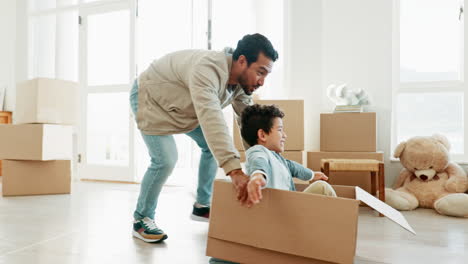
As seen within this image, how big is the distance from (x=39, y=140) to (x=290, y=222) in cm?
232

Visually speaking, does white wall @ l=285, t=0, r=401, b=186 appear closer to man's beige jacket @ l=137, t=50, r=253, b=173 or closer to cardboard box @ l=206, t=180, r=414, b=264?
man's beige jacket @ l=137, t=50, r=253, b=173

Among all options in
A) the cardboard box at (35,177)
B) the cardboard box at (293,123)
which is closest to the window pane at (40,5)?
the cardboard box at (35,177)

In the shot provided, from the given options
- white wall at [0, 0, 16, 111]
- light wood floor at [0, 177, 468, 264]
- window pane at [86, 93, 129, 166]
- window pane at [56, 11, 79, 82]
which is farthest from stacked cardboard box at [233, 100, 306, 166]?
white wall at [0, 0, 16, 111]

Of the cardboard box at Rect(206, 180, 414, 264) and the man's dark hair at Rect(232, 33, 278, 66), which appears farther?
the man's dark hair at Rect(232, 33, 278, 66)

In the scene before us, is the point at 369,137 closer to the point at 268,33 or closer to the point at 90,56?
the point at 268,33

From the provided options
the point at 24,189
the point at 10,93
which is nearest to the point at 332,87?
the point at 24,189

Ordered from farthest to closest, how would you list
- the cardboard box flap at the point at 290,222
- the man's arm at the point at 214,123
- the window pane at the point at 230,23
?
1. the window pane at the point at 230,23
2. the man's arm at the point at 214,123
3. the cardboard box flap at the point at 290,222

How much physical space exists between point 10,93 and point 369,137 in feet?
13.5

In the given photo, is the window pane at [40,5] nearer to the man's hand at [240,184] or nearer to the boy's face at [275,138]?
the boy's face at [275,138]

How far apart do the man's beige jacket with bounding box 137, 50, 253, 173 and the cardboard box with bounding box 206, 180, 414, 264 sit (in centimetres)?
32

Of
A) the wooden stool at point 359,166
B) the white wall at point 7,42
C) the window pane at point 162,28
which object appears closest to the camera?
the wooden stool at point 359,166

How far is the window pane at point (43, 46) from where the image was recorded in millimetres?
4309

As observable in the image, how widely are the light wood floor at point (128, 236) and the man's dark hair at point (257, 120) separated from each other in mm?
494

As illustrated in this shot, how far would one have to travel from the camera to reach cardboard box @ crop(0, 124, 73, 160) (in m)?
2.72
